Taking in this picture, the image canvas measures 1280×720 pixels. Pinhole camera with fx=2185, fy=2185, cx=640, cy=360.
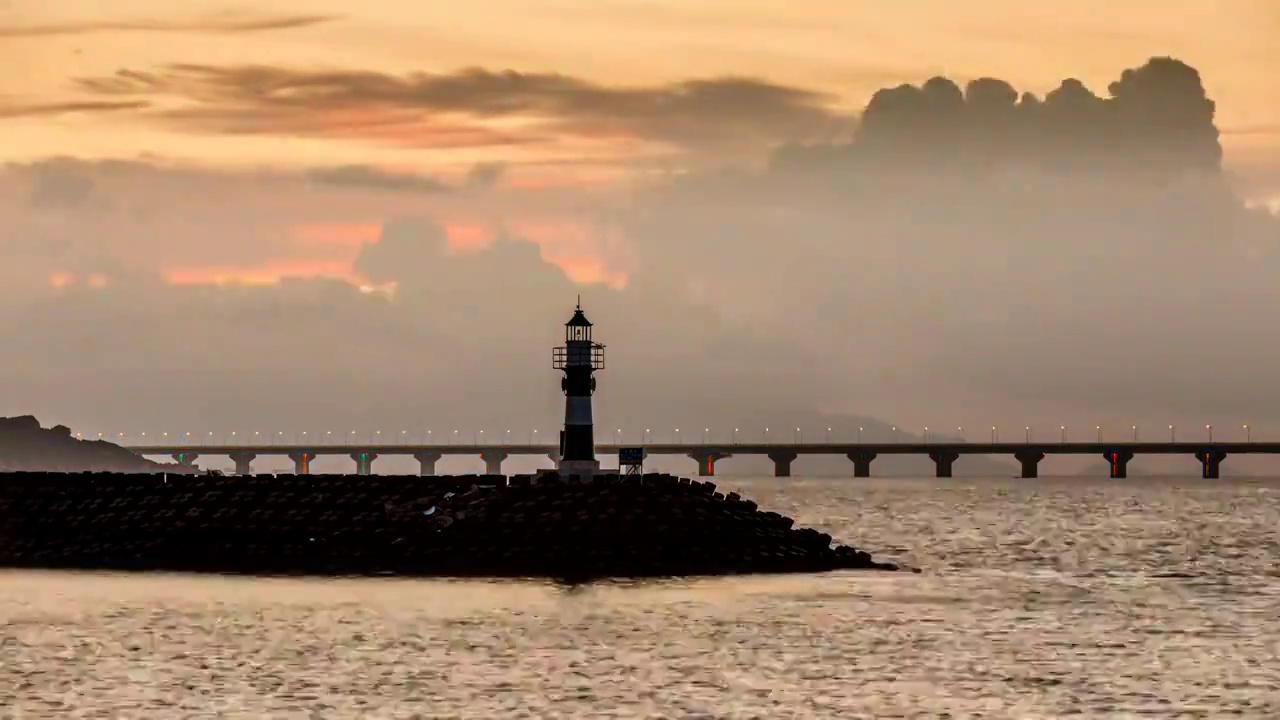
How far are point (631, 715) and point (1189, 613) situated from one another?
26806mm

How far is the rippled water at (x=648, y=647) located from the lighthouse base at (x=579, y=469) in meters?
7.90

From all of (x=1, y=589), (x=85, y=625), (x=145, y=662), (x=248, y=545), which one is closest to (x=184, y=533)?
(x=248, y=545)

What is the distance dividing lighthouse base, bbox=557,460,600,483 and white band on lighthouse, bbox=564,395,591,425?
1.29 metres

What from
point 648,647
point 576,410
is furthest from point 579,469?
point 648,647

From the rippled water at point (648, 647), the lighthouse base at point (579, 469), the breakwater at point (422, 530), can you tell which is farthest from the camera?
the lighthouse base at point (579, 469)

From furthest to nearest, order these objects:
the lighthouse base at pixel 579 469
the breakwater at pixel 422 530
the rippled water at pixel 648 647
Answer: the lighthouse base at pixel 579 469 < the breakwater at pixel 422 530 < the rippled water at pixel 648 647

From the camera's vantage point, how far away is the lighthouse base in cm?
7069

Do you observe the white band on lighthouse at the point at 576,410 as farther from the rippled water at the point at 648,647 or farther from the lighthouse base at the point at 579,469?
the rippled water at the point at 648,647

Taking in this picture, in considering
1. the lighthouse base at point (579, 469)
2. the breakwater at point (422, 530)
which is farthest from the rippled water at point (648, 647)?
the lighthouse base at point (579, 469)

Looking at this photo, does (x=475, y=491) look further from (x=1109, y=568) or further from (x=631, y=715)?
(x=631, y=715)

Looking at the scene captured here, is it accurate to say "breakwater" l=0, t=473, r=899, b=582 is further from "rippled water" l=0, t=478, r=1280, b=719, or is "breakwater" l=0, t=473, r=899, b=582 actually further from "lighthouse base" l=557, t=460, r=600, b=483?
"rippled water" l=0, t=478, r=1280, b=719

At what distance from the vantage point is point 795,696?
42625 mm

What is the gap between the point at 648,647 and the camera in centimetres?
5028

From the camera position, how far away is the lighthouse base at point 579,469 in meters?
70.7
